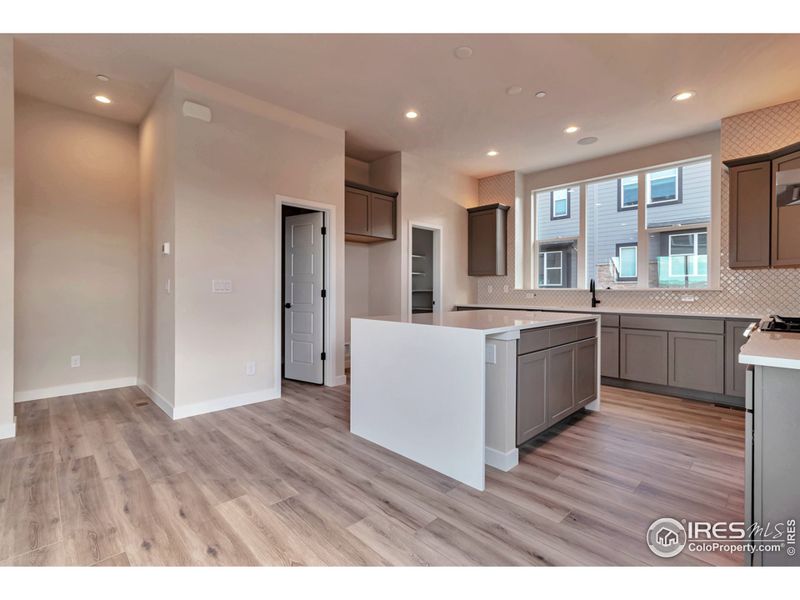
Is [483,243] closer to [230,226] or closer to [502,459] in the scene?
[230,226]

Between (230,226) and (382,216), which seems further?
(382,216)

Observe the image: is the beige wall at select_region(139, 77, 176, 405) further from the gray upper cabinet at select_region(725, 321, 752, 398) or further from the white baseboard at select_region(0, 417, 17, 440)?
the gray upper cabinet at select_region(725, 321, 752, 398)

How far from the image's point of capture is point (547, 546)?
1642 millimetres

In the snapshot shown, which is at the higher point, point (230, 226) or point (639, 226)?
point (639, 226)

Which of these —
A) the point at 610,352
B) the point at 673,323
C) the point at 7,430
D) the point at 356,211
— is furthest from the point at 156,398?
the point at 673,323

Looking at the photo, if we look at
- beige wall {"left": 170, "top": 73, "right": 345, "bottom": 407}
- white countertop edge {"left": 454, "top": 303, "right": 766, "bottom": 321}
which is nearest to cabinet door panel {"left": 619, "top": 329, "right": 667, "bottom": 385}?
white countertop edge {"left": 454, "top": 303, "right": 766, "bottom": 321}

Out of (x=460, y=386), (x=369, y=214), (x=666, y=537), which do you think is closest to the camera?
(x=666, y=537)

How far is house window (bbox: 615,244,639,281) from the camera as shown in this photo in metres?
4.95

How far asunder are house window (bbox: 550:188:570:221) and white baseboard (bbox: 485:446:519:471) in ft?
14.1

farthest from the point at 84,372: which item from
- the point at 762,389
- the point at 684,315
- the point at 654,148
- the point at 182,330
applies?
the point at 654,148

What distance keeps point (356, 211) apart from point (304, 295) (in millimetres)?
1267

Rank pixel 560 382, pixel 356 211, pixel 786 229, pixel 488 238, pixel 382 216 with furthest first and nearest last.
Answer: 1. pixel 488 238
2. pixel 382 216
3. pixel 356 211
4. pixel 786 229
5. pixel 560 382

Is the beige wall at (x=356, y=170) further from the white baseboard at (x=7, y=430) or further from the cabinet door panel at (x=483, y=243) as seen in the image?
the white baseboard at (x=7, y=430)

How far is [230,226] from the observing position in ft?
11.7
